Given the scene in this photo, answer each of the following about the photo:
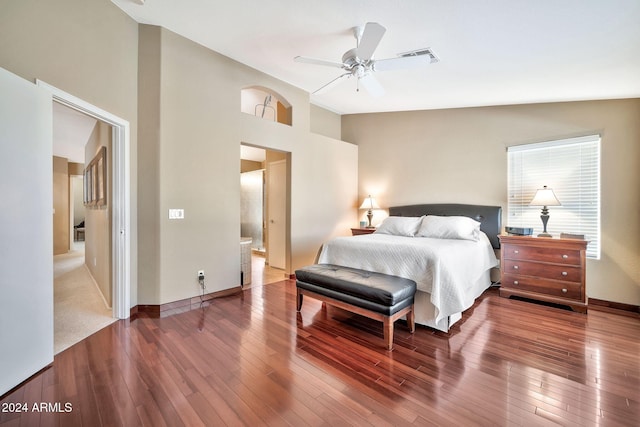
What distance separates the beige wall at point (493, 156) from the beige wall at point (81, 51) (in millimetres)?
3879

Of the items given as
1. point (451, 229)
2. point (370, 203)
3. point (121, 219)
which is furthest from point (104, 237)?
point (451, 229)

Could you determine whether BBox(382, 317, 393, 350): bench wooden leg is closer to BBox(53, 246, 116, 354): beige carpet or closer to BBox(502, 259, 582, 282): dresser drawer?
BBox(502, 259, 582, 282): dresser drawer

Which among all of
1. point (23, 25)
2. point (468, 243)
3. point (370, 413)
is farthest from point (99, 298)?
point (468, 243)

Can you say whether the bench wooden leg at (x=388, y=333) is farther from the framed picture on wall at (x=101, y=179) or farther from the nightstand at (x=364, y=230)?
the framed picture on wall at (x=101, y=179)

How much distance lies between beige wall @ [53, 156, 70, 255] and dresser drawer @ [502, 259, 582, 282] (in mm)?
9447

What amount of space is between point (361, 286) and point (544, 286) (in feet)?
8.48

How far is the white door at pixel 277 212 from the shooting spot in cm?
520

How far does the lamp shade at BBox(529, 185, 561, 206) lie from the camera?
3.44 meters

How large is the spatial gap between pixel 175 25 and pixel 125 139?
1325mm

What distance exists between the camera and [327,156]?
5.04 meters

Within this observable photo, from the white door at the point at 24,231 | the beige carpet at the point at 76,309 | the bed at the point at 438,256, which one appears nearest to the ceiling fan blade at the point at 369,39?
the bed at the point at 438,256

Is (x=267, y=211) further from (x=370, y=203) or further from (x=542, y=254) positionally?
(x=542, y=254)

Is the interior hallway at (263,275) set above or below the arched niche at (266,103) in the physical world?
below

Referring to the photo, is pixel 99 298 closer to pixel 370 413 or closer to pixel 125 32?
pixel 125 32
